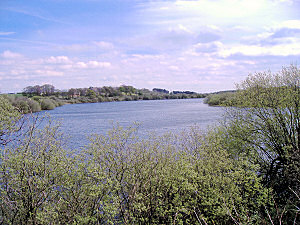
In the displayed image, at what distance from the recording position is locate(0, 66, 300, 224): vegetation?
944 cm

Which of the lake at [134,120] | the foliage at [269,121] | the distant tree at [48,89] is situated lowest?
the lake at [134,120]

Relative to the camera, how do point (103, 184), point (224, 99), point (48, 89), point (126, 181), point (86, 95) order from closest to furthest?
point (103, 184) → point (126, 181) → point (224, 99) → point (48, 89) → point (86, 95)

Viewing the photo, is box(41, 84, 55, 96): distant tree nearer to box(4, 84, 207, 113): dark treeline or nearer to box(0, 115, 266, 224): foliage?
box(4, 84, 207, 113): dark treeline

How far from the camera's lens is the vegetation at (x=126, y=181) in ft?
31.0

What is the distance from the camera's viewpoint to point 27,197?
9469 millimetres

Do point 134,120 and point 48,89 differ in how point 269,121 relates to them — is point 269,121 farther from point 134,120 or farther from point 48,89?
point 48,89

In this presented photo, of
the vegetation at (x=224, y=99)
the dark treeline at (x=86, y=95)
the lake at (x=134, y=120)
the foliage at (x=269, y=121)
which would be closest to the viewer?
the foliage at (x=269, y=121)

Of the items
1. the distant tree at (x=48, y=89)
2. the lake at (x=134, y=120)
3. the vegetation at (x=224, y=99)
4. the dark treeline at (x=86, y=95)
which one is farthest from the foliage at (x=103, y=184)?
the distant tree at (x=48, y=89)

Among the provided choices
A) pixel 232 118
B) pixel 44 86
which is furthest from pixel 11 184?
pixel 44 86

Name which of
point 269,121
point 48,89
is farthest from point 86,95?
point 269,121

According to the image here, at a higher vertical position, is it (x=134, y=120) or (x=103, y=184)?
(x=103, y=184)

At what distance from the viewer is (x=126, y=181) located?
11078 millimetres

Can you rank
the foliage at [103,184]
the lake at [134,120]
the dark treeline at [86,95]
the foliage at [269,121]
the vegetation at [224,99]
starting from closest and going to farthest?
the foliage at [103,184] < the foliage at [269,121] < the vegetation at [224,99] < the lake at [134,120] < the dark treeline at [86,95]

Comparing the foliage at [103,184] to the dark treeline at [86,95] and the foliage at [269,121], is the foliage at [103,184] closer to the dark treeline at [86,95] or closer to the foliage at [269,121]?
the foliage at [269,121]
